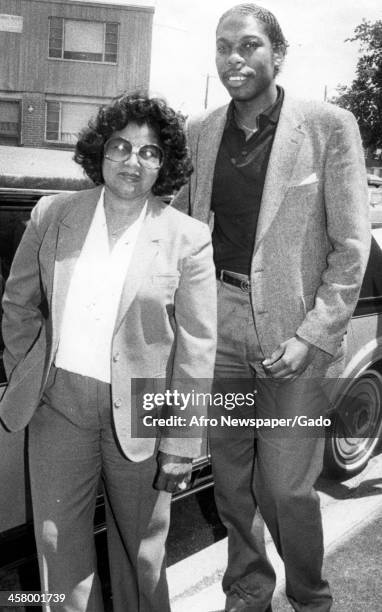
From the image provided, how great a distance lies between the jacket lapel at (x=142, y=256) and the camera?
76.7 inches

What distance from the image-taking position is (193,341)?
2.01m

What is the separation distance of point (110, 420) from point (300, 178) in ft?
3.27

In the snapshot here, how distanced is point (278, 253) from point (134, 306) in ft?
1.89

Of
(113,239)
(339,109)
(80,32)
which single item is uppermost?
(80,32)

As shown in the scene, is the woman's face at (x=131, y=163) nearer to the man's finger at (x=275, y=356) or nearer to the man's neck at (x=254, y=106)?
the man's neck at (x=254, y=106)

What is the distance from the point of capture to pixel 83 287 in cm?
197

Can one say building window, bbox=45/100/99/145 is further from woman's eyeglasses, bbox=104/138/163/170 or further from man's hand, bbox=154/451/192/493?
man's hand, bbox=154/451/192/493

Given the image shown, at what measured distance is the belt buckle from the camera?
2342 mm

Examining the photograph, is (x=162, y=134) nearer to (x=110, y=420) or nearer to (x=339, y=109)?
(x=339, y=109)

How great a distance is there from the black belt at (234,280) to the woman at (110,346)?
0.30 meters

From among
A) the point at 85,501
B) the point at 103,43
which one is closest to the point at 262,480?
the point at 85,501

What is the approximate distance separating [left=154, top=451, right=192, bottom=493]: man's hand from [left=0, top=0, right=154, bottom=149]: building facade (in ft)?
79.6

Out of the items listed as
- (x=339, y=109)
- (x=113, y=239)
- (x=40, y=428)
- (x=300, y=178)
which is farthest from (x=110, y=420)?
(x=339, y=109)

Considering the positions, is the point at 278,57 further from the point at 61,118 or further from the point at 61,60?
the point at 61,118
